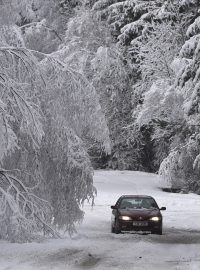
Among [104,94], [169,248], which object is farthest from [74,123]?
[104,94]

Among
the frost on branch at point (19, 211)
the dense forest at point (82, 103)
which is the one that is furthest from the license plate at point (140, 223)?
the frost on branch at point (19, 211)

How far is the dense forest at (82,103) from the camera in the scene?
1497cm

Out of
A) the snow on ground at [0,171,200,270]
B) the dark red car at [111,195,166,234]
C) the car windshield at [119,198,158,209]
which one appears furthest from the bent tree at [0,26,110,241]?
the car windshield at [119,198,158,209]

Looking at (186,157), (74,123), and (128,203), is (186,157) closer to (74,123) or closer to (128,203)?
(128,203)

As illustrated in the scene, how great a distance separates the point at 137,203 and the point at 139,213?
140 centimetres

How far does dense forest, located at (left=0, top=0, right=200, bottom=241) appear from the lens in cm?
1497

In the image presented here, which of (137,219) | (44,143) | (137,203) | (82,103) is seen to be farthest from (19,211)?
(137,203)

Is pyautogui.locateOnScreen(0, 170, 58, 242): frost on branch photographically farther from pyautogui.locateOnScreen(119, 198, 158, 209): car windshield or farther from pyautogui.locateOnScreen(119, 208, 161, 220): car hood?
pyautogui.locateOnScreen(119, 198, 158, 209): car windshield

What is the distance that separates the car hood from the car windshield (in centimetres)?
59

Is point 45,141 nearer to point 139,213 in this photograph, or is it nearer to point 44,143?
Answer: point 44,143

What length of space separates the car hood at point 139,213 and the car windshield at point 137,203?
587mm

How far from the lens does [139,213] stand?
2120 centimetres

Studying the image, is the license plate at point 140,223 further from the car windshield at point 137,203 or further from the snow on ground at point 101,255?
the car windshield at point 137,203

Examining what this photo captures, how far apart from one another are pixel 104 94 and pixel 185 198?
450 inches
